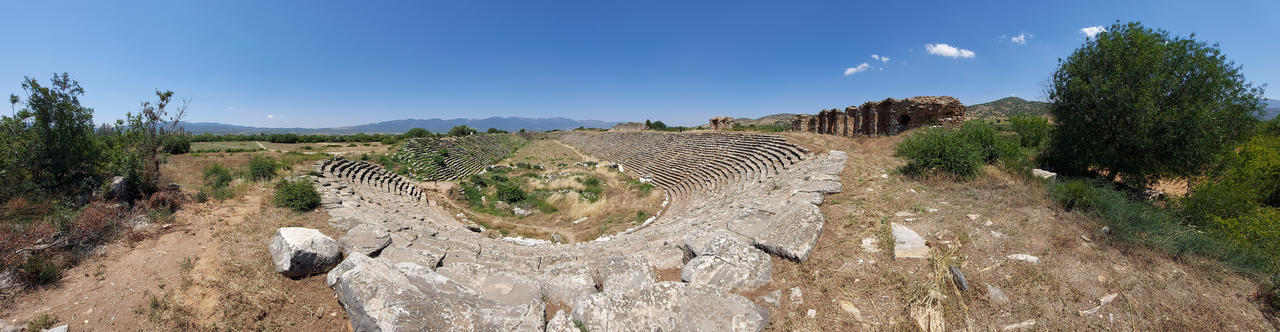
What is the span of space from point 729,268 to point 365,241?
5.58 metres

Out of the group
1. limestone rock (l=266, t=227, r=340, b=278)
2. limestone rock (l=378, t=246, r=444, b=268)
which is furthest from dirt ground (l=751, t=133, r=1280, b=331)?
limestone rock (l=266, t=227, r=340, b=278)

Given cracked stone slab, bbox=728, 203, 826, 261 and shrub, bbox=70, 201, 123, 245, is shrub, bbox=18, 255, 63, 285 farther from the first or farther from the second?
cracked stone slab, bbox=728, 203, 826, 261

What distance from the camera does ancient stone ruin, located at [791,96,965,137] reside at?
17734 millimetres

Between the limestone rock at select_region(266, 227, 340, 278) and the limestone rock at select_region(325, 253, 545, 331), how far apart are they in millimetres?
A: 951

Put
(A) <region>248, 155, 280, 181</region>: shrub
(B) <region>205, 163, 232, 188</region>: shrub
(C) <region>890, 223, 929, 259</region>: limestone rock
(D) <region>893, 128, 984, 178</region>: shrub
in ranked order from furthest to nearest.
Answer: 1. (A) <region>248, 155, 280, 181</region>: shrub
2. (B) <region>205, 163, 232, 188</region>: shrub
3. (D) <region>893, 128, 984, 178</region>: shrub
4. (C) <region>890, 223, 929, 259</region>: limestone rock

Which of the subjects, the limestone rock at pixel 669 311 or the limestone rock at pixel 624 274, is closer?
the limestone rock at pixel 669 311

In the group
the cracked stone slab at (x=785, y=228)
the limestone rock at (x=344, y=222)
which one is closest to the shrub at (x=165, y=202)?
the limestone rock at (x=344, y=222)

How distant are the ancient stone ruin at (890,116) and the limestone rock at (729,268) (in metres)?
19.1

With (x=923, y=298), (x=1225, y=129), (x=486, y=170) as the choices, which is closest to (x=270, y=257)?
(x=923, y=298)

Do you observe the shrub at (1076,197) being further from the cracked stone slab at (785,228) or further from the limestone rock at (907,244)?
the cracked stone slab at (785,228)

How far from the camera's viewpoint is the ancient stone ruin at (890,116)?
58.2 feet

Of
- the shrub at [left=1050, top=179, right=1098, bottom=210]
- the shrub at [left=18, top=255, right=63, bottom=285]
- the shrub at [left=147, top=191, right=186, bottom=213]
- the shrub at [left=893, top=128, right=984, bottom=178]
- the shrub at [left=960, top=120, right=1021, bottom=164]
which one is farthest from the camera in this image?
the shrub at [left=960, top=120, right=1021, bottom=164]

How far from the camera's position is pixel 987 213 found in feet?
18.4

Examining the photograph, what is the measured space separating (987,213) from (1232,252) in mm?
2016
